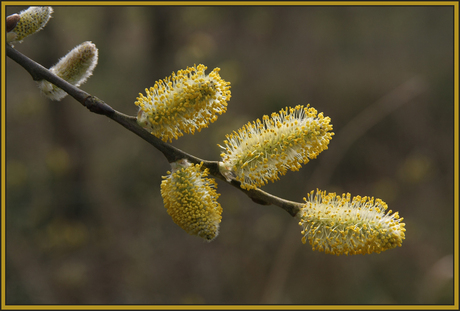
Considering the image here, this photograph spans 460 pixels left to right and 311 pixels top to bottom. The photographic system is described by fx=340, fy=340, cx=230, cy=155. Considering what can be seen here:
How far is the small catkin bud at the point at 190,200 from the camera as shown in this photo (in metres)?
0.97

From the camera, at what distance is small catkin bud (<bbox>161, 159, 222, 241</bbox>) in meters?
0.97

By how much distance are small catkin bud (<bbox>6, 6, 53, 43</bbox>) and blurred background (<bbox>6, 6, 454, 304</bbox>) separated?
193cm

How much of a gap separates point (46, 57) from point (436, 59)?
4792 mm

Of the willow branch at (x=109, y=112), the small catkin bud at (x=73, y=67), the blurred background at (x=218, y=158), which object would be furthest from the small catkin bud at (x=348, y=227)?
the blurred background at (x=218, y=158)

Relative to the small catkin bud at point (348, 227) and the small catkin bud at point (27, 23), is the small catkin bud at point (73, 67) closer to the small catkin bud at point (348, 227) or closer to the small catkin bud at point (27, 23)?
the small catkin bud at point (27, 23)

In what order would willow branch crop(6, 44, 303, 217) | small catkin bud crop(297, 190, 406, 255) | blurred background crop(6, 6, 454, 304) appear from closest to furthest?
willow branch crop(6, 44, 303, 217) < small catkin bud crop(297, 190, 406, 255) < blurred background crop(6, 6, 454, 304)

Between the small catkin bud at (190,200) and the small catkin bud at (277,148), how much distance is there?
0.09 meters

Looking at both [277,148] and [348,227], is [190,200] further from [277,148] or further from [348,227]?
[348,227]

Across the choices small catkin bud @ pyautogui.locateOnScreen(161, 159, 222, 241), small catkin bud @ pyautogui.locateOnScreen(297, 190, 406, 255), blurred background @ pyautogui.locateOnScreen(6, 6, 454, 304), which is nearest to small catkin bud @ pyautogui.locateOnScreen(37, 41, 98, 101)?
small catkin bud @ pyautogui.locateOnScreen(161, 159, 222, 241)

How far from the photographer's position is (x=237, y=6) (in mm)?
4457

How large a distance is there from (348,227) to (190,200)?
0.48 m

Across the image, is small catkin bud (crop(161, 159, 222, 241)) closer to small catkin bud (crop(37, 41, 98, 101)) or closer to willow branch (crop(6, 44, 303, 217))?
willow branch (crop(6, 44, 303, 217))

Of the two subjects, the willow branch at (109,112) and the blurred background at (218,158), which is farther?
the blurred background at (218,158)

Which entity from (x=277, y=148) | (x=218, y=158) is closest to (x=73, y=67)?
(x=277, y=148)
